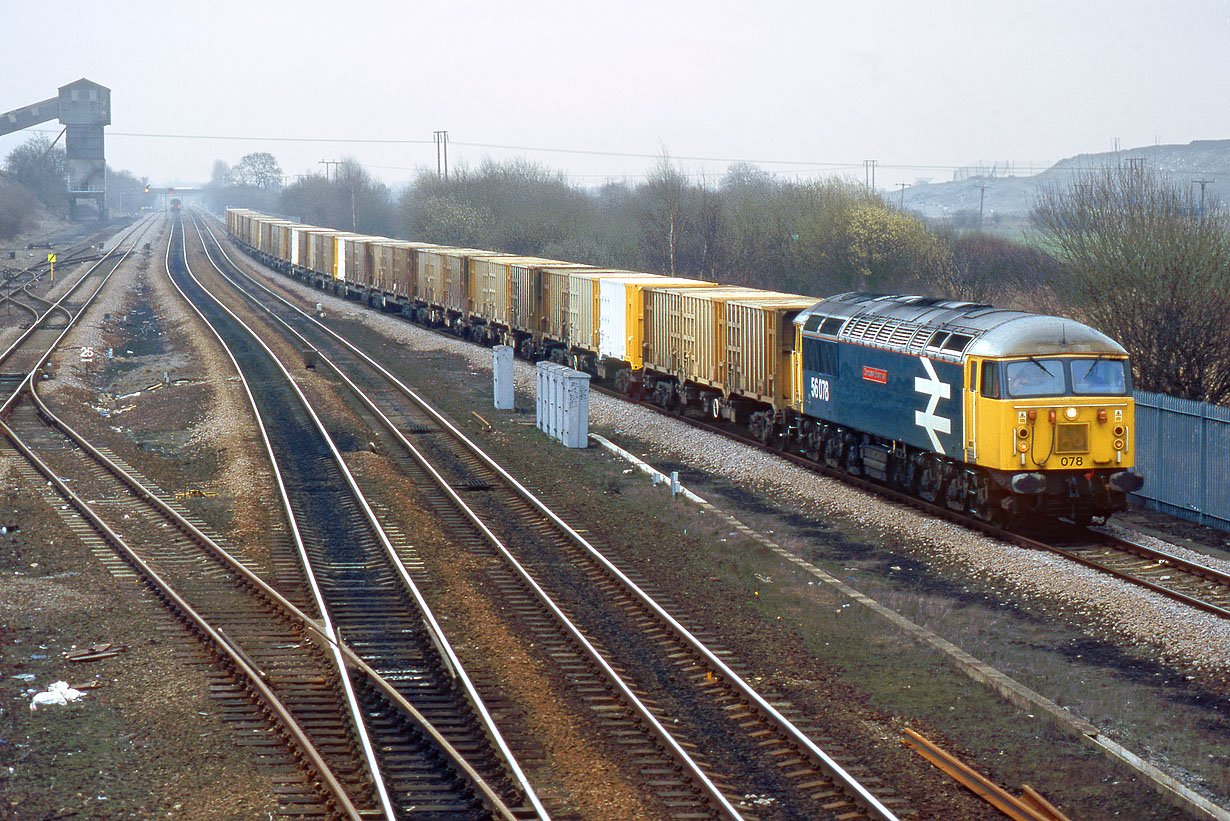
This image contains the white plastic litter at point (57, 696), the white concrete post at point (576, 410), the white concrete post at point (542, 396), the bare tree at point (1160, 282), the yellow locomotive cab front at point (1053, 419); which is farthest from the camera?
the white concrete post at point (542, 396)

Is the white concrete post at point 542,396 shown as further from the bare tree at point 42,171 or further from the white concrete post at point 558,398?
the bare tree at point 42,171

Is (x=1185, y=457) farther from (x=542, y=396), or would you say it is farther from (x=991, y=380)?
(x=542, y=396)

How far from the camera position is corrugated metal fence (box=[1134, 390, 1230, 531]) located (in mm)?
19031

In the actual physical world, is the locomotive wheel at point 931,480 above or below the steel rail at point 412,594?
above

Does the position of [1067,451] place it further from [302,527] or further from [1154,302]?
[302,527]

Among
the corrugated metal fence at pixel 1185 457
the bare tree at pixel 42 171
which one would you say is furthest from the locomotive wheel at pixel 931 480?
the bare tree at pixel 42 171

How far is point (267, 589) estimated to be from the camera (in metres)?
14.2

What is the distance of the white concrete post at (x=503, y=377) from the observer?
29.3m

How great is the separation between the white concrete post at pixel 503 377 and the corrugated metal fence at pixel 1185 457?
1442 cm

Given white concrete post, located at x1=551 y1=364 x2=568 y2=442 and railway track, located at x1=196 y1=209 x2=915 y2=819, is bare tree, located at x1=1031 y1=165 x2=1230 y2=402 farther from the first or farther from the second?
railway track, located at x1=196 y1=209 x2=915 y2=819

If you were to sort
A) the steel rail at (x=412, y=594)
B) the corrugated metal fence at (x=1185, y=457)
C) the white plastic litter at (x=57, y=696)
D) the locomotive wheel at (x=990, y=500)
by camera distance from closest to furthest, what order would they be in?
the steel rail at (x=412, y=594)
the white plastic litter at (x=57, y=696)
the locomotive wheel at (x=990, y=500)
the corrugated metal fence at (x=1185, y=457)

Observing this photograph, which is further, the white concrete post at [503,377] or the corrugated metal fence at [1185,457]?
the white concrete post at [503,377]

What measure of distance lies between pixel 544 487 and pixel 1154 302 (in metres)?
13.0

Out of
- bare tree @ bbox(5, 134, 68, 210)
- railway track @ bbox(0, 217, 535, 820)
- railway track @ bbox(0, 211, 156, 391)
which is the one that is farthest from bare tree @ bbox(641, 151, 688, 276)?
bare tree @ bbox(5, 134, 68, 210)
